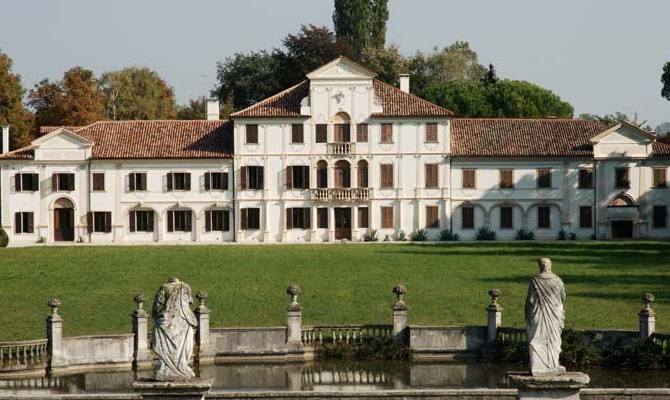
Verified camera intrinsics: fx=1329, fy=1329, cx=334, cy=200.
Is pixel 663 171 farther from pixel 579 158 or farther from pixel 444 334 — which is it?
pixel 444 334

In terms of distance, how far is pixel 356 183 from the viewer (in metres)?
73.3

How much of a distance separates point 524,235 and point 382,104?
10.6 metres

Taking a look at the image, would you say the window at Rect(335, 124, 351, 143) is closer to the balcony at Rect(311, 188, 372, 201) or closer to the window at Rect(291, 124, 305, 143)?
the window at Rect(291, 124, 305, 143)

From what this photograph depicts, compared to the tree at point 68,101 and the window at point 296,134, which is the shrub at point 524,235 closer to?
the window at point 296,134

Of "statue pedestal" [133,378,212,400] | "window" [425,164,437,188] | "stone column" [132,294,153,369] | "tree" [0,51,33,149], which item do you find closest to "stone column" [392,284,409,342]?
"stone column" [132,294,153,369]

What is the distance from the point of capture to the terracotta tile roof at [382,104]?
7256cm

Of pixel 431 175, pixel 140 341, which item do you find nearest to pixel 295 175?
pixel 431 175

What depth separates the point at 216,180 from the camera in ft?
241

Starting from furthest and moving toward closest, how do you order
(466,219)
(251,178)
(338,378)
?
(466,219), (251,178), (338,378)

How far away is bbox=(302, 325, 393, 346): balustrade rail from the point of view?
30.8 metres

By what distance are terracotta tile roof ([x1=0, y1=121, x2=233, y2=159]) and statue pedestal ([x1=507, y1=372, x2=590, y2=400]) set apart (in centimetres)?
5682

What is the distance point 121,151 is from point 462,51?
6665 cm

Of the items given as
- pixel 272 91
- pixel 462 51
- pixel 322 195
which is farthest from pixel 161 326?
pixel 462 51

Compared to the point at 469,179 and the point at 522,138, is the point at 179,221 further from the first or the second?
the point at 522,138
